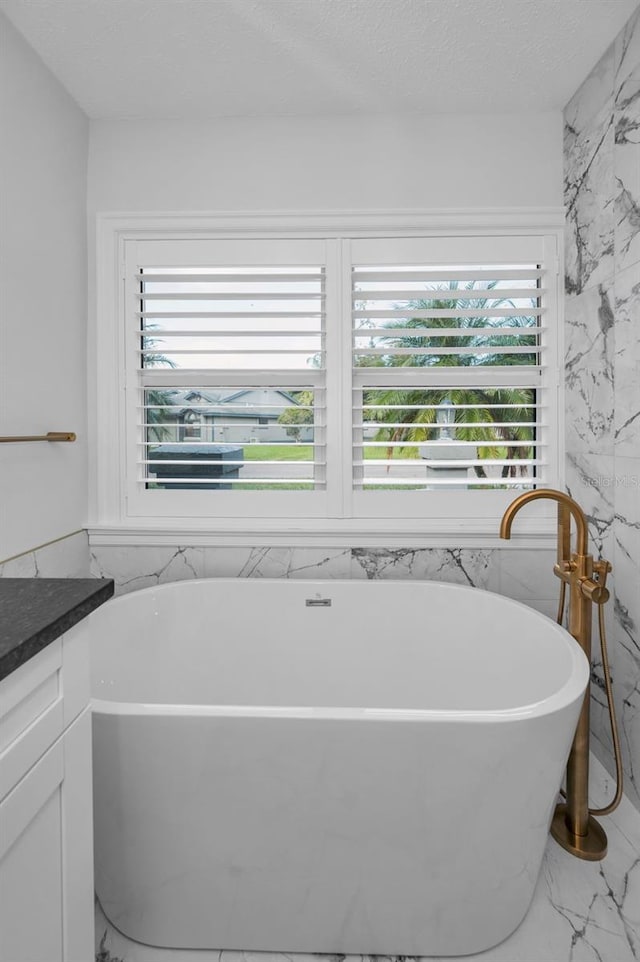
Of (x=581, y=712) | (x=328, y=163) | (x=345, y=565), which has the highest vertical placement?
(x=328, y=163)

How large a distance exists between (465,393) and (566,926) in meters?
1.77

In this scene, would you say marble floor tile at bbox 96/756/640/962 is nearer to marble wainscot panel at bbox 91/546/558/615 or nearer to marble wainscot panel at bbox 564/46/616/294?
marble wainscot panel at bbox 91/546/558/615

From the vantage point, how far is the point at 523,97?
2.13m

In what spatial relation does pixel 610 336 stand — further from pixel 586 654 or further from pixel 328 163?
pixel 328 163

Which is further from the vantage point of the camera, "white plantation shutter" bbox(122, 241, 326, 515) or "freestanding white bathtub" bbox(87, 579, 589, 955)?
"white plantation shutter" bbox(122, 241, 326, 515)

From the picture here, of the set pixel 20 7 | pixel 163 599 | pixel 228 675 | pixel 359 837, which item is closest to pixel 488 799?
pixel 359 837

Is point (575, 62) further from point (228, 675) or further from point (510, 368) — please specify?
point (228, 675)

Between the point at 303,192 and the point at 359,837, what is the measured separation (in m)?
2.22

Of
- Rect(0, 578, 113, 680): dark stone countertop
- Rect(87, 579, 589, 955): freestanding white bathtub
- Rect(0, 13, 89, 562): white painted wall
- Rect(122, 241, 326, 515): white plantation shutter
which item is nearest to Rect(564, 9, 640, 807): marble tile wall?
Rect(87, 579, 589, 955): freestanding white bathtub

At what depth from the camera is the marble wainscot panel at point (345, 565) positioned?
90.7 inches

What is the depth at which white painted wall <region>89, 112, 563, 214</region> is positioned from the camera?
224 cm

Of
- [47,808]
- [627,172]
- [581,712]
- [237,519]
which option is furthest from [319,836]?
[627,172]

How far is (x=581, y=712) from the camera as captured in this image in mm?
1645

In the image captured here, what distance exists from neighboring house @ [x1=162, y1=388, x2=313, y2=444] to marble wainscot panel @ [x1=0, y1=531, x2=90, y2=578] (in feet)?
1.86
